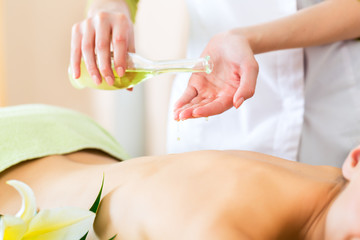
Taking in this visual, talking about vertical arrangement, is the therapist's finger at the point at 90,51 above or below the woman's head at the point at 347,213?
above

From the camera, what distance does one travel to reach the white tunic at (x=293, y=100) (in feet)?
4.16

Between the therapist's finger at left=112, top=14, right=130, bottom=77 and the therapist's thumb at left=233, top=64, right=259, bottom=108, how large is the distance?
0.26m

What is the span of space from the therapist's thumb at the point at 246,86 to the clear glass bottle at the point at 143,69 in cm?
10

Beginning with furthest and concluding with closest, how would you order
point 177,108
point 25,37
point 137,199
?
point 25,37 < point 177,108 < point 137,199

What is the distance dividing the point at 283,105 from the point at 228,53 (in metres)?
0.32

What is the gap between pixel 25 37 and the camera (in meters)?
2.73

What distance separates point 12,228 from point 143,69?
0.57 meters

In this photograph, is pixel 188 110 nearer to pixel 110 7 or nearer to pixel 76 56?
pixel 76 56

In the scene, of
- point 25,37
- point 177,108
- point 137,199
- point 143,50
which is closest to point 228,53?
point 177,108

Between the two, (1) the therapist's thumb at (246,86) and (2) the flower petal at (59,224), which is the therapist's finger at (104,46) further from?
(2) the flower petal at (59,224)

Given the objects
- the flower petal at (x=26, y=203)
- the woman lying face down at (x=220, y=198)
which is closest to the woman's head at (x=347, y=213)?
the woman lying face down at (x=220, y=198)

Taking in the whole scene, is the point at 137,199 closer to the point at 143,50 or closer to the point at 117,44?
the point at 117,44

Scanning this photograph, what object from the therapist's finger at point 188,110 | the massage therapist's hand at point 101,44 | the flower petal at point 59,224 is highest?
the massage therapist's hand at point 101,44

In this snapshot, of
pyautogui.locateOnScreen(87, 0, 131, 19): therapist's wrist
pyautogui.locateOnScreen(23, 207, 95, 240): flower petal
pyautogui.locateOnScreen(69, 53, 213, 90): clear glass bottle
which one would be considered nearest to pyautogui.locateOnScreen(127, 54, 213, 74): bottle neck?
pyautogui.locateOnScreen(69, 53, 213, 90): clear glass bottle
